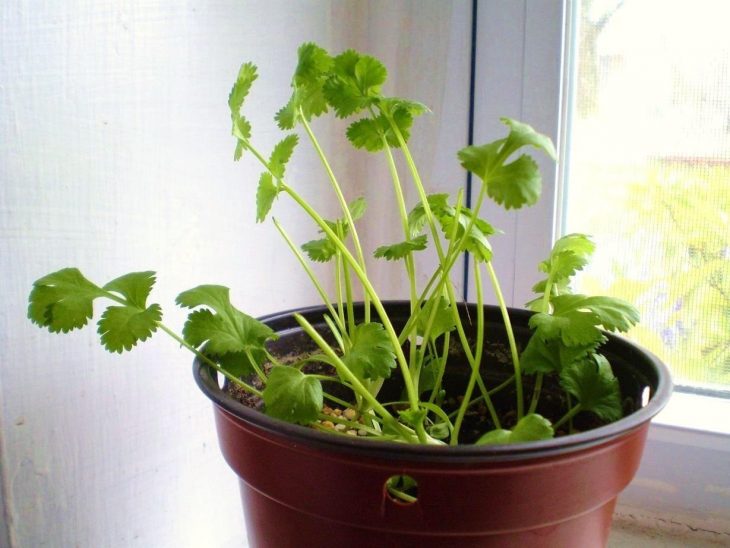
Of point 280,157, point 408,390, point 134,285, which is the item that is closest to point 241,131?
point 280,157

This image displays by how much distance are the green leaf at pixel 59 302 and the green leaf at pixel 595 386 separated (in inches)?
15.1

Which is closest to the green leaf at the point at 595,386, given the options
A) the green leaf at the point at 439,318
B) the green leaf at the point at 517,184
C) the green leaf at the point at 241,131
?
the green leaf at the point at 439,318

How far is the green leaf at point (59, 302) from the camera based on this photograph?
489mm

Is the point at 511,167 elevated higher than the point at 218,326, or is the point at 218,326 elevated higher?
the point at 511,167

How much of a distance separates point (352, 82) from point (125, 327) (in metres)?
0.26

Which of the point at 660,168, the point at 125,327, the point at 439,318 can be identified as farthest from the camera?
the point at 660,168

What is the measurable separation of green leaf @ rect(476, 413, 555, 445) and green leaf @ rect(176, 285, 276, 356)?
20cm

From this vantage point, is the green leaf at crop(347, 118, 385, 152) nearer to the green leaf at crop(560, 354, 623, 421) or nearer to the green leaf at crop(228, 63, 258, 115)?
the green leaf at crop(228, 63, 258, 115)

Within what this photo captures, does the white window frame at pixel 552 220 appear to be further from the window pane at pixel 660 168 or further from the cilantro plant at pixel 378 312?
the cilantro plant at pixel 378 312

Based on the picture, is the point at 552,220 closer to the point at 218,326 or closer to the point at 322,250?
the point at 322,250

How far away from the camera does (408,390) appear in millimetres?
543

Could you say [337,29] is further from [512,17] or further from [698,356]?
[698,356]

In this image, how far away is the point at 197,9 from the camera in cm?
67

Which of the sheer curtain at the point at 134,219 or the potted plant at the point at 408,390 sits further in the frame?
the sheer curtain at the point at 134,219
